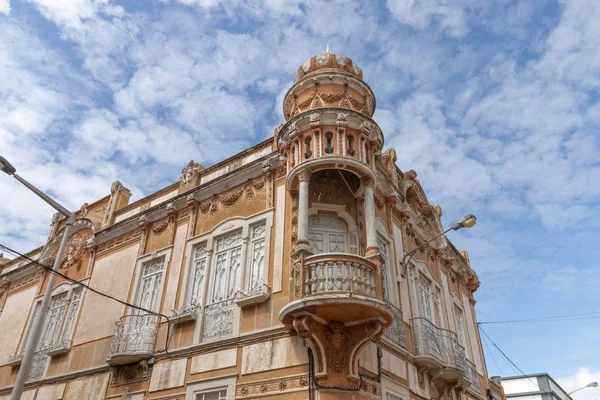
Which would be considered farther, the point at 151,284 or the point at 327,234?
the point at 151,284

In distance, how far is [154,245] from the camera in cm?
1573

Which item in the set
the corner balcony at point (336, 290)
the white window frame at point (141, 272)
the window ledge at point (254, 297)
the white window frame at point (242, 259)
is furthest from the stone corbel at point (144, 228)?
the corner balcony at point (336, 290)

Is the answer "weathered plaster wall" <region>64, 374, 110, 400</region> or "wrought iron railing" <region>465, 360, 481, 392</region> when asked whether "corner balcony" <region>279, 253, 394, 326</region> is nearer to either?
"weathered plaster wall" <region>64, 374, 110, 400</region>

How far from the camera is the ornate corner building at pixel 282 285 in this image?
10266mm

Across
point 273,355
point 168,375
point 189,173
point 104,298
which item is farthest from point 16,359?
point 273,355

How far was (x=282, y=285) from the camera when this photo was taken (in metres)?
11.5

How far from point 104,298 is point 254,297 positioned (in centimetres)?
695

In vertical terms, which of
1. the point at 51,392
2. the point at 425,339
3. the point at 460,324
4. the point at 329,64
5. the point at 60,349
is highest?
the point at 329,64

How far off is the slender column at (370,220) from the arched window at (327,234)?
0.81m

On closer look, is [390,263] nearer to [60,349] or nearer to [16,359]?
[60,349]

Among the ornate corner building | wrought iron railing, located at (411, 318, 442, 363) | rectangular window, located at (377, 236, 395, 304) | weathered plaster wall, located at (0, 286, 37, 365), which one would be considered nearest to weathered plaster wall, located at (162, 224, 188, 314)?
the ornate corner building

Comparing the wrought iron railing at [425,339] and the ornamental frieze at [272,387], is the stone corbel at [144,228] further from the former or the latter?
the wrought iron railing at [425,339]

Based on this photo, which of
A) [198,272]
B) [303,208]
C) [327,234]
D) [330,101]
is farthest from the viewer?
[198,272]

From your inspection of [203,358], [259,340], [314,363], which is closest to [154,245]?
[203,358]
